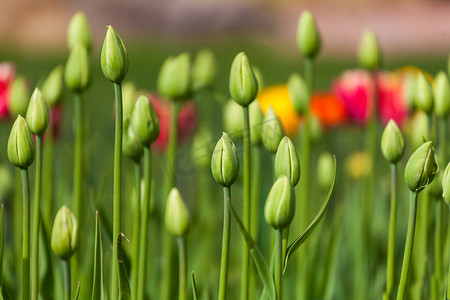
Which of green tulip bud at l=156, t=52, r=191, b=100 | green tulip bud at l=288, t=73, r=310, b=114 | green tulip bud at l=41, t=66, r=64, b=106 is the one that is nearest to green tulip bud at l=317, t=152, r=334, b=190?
green tulip bud at l=288, t=73, r=310, b=114

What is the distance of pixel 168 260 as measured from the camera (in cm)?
66

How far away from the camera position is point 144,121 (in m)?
0.48

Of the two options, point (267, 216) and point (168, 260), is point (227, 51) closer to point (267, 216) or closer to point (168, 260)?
point (168, 260)

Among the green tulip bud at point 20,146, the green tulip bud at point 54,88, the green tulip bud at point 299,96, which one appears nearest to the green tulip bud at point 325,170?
the green tulip bud at point 299,96

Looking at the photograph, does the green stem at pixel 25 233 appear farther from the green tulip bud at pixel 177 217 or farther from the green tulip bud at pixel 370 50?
the green tulip bud at pixel 370 50

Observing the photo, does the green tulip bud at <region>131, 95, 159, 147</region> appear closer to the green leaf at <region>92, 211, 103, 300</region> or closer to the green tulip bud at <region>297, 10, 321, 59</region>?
the green leaf at <region>92, 211, 103, 300</region>

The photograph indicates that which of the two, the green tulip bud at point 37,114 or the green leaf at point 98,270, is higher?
the green tulip bud at point 37,114

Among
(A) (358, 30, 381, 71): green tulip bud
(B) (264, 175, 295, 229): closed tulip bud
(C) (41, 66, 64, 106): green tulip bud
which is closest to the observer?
(B) (264, 175, 295, 229): closed tulip bud

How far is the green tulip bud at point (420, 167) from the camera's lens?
42cm

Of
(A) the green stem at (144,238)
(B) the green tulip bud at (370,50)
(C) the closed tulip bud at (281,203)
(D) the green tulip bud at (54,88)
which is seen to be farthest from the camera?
(B) the green tulip bud at (370,50)

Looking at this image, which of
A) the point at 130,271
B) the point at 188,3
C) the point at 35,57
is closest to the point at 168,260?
the point at 130,271

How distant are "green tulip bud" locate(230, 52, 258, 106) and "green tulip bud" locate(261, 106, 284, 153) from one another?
4 centimetres

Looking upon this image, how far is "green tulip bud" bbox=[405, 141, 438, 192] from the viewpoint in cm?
42

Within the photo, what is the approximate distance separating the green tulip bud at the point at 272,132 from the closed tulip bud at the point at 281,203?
0.35 ft
